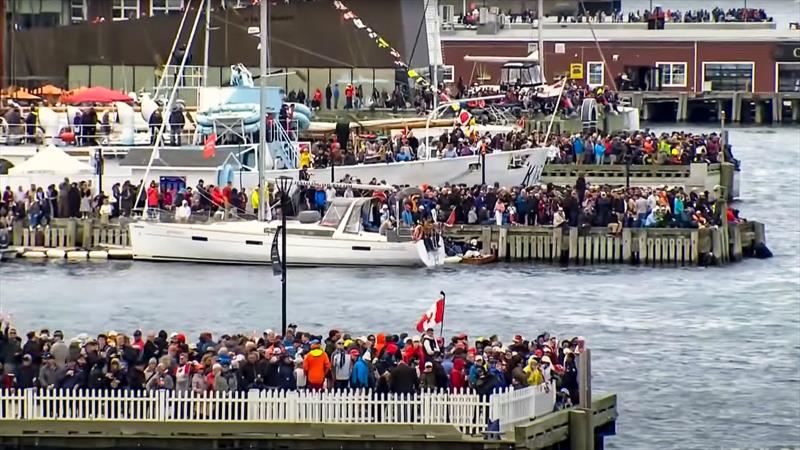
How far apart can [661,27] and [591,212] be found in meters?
60.0

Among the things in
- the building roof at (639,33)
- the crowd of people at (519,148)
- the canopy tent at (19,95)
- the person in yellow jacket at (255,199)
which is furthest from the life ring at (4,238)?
the building roof at (639,33)

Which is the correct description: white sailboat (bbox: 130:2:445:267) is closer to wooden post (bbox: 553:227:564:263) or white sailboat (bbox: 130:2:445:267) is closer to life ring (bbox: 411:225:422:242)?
life ring (bbox: 411:225:422:242)

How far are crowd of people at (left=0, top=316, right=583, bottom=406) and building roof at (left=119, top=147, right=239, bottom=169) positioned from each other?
3119 cm

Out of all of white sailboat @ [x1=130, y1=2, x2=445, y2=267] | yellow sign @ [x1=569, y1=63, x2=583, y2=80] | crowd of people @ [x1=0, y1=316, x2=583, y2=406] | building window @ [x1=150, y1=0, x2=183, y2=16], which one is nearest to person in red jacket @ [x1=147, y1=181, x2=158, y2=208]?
white sailboat @ [x1=130, y1=2, x2=445, y2=267]

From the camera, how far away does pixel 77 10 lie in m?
95.6

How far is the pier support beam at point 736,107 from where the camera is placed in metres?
121

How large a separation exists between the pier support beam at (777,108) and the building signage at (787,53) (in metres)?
2.20

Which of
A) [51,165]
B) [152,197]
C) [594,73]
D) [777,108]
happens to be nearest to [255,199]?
[152,197]

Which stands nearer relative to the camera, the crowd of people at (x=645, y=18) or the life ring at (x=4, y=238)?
the life ring at (x=4, y=238)

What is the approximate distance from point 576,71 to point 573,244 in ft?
171

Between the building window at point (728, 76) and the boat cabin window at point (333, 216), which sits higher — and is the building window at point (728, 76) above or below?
above

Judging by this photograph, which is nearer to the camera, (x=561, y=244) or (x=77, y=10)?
(x=561, y=244)

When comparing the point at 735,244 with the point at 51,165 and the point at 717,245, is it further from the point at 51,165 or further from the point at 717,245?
the point at 51,165

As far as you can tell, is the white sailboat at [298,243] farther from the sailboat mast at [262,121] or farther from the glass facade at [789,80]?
the glass facade at [789,80]
